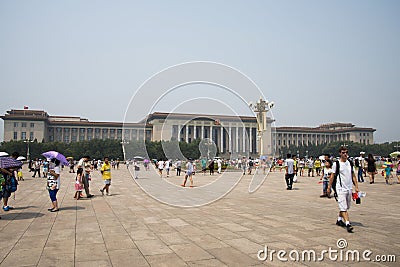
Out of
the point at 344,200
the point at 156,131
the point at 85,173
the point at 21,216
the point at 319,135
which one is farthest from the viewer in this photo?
the point at 319,135

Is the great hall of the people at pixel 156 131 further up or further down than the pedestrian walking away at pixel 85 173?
further up

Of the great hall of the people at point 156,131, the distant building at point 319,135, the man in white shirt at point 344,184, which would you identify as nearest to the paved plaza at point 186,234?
the man in white shirt at point 344,184

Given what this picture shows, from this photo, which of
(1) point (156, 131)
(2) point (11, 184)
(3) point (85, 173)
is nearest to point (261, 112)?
(3) point (85, 173)

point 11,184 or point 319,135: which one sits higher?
point 319,135

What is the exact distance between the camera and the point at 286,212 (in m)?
9.07

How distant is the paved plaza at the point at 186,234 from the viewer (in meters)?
4.96
